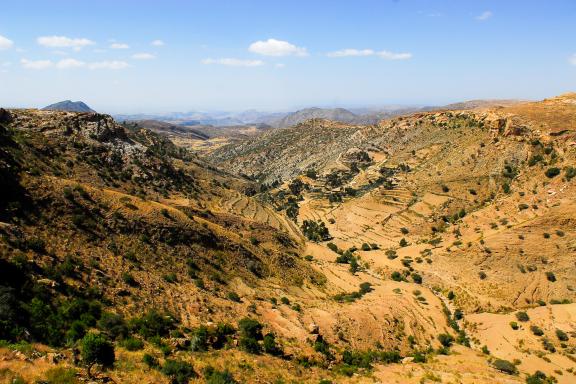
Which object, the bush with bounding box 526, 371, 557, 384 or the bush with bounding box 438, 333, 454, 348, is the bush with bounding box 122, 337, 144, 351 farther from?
the bush with bounding box 438, 333, 454, 348

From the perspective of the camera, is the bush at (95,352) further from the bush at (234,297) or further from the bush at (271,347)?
the bush at (234,297)

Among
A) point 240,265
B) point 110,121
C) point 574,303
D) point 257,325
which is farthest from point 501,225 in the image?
point 110,121

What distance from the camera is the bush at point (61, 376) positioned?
15.4m

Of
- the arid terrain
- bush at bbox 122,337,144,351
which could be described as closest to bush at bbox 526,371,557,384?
the arid terrain

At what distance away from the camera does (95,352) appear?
58.7 feet

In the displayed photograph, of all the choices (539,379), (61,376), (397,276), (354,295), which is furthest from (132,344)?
(397,276)

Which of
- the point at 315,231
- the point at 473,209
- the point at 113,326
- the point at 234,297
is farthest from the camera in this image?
the point at 315,231

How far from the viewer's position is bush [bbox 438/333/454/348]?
119 ft

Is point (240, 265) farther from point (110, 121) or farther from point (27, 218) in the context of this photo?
point (110, 121)

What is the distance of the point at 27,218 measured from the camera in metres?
30.7

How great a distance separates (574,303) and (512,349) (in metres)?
10.7

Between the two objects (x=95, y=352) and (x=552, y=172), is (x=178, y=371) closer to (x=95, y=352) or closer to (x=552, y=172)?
(x=95, y=352)

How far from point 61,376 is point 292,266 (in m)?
35.1

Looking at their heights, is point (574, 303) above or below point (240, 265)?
below
